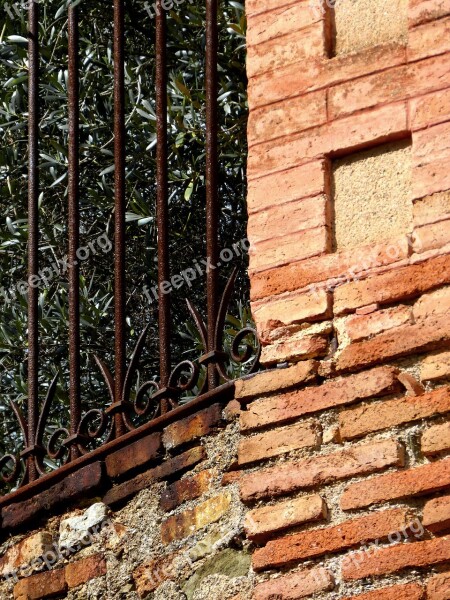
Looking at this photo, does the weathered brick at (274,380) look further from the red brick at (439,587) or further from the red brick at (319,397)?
the red brick at (439,587)

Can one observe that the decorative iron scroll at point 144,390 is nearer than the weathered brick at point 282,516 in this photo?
No

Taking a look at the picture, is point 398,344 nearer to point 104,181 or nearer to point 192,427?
point 192,427

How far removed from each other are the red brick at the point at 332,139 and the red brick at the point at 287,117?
24 millimetres

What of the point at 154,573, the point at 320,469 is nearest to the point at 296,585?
the point at 320,469

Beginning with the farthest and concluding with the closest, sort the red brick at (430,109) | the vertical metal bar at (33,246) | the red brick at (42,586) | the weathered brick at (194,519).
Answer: the vertical metal bar at (33,246) → the red brick at (42,586) → the weathered brick at (194,519) → the red brick at (430,109)

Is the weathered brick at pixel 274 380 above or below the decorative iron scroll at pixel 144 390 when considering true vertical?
below

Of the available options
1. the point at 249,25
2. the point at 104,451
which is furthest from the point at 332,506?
the point at 249,25

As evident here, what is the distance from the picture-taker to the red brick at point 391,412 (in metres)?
4.05

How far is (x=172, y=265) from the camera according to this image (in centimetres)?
763

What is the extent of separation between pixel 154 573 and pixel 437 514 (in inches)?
42.7

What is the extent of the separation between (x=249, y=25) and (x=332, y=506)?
5.04 feet

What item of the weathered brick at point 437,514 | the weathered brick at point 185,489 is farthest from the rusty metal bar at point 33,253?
the weathered brick at point 437,514

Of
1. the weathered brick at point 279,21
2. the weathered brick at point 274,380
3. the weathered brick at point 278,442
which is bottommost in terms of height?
the weathered brick at point 278,442

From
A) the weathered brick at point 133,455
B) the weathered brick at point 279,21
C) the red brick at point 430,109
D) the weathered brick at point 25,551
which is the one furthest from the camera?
the weathered brick at point 25,551
